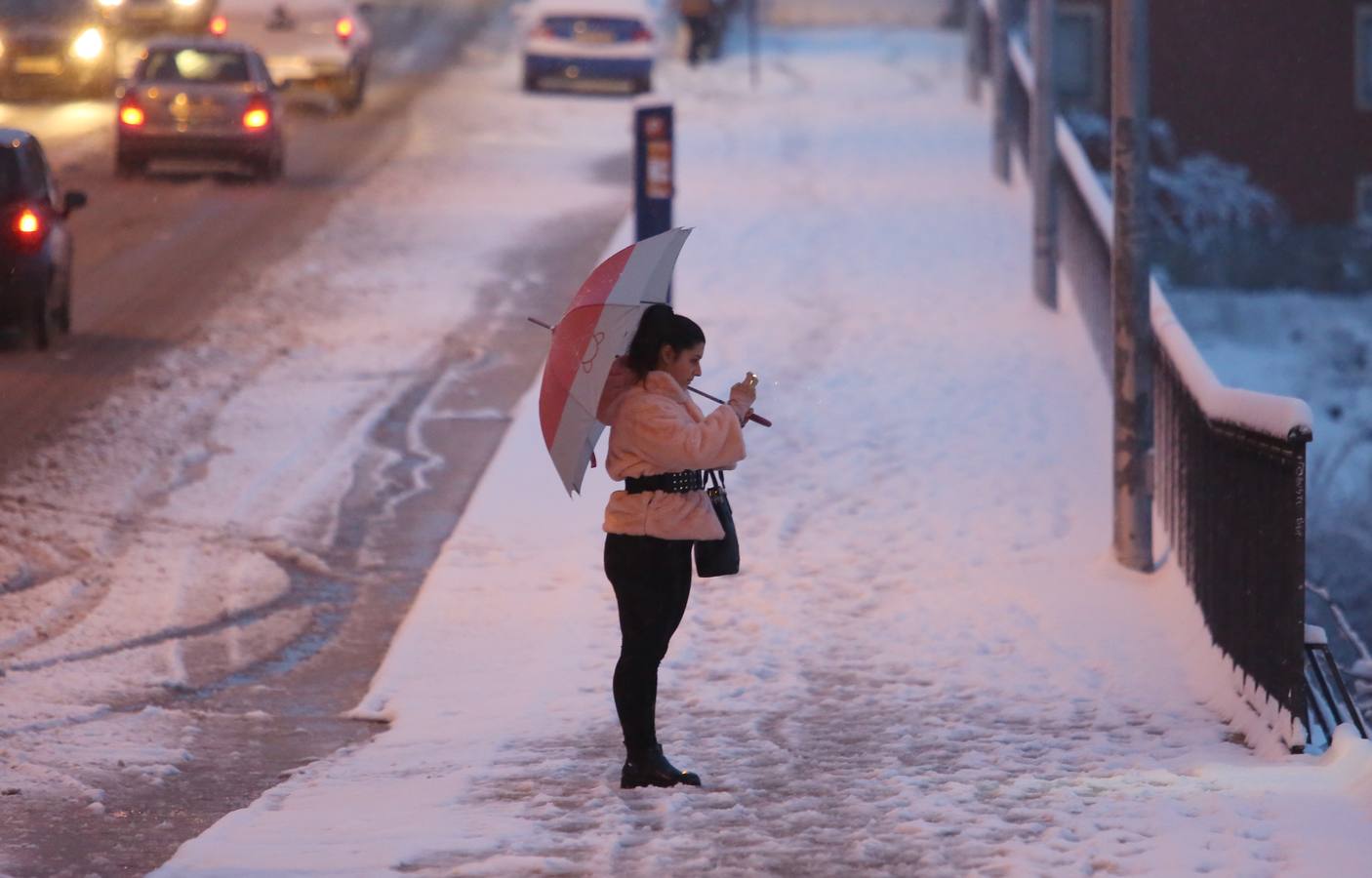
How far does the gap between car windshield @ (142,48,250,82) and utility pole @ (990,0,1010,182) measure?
8.48m

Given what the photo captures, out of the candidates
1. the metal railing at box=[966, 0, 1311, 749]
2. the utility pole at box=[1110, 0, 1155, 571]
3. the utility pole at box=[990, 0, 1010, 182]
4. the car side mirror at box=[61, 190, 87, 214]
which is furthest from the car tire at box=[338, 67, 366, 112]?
the utility pole at box=[1110, 0, 1155, 571]

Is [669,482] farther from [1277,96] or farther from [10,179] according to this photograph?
[1277,96]

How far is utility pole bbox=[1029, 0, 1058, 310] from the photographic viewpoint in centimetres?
1755

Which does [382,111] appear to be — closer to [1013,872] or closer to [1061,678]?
[1061,678]

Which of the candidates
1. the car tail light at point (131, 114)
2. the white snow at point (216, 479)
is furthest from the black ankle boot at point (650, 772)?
the car tail light at point (131, 114)

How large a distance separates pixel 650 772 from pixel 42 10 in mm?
29302

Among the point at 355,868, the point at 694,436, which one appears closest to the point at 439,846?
the point at 355,868

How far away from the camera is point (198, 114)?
81.3ft

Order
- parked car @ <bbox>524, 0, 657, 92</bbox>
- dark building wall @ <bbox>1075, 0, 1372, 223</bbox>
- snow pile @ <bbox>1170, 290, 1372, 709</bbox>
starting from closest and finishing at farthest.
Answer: snow pile @ <bbox>1170, 290, 1372, 709</bbox>, parked car @ <bbox>524, 0, 657, 92</bbox>, dark building wall @ <bbox>1075, 0, 1372, 223</bbox>

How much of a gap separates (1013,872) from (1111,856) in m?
0.29

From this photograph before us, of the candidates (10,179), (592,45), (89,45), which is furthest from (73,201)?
(592,45)

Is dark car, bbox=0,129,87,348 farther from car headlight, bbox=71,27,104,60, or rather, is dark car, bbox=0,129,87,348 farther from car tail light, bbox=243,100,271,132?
car headlight, bbox=71,27,104,60

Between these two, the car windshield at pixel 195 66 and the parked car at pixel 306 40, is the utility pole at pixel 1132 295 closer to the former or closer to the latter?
the car windshield at pixel 195 66

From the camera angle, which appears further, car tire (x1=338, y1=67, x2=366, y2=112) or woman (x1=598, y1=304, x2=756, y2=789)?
car tire (x1=338, y1=67, x2=366, y2=112)
